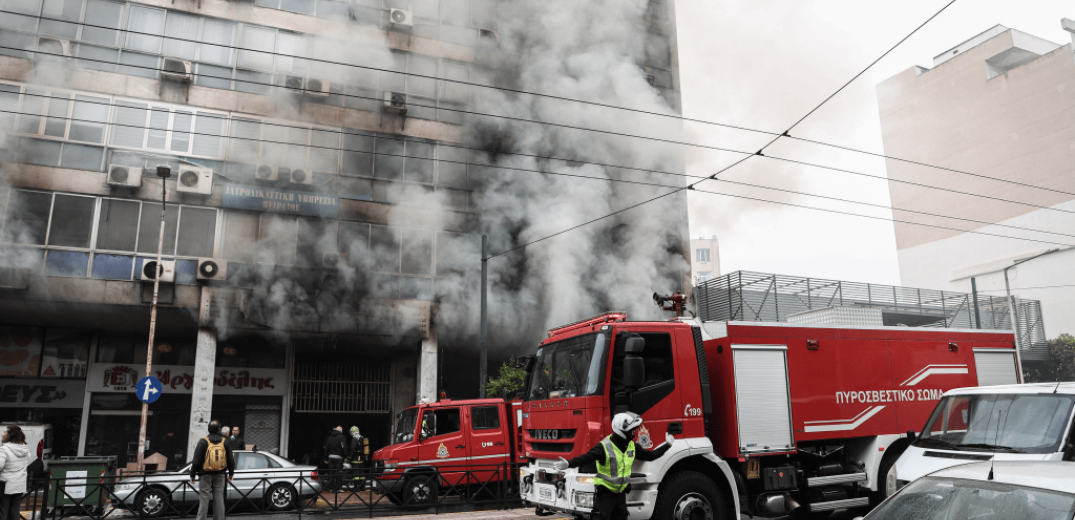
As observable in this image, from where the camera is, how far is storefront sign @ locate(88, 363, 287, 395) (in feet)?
62.8

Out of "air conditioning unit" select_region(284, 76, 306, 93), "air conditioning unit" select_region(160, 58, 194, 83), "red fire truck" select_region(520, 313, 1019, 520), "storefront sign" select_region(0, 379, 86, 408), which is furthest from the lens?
"air conditioning unit" select_region(284, 76, 306, 93)

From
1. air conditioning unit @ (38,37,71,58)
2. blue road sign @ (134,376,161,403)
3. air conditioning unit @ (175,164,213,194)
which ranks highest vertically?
air conditioning unit @ (38,37,71,58)

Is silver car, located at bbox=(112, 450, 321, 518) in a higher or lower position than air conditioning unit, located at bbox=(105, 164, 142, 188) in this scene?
lower

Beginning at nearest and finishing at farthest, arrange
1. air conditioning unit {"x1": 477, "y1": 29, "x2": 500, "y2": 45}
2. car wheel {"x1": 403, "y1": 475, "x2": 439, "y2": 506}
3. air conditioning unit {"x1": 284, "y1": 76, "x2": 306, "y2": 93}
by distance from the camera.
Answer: car wheel {"x1": 403, "y1": 475, "x2": 439, "y2": 506} → air conditioning unit {"x1": 284, "y1": 76, "x2": 306, "y2": 93} → air conditioning unit {"x1": 477, "y1": 29, "x2": 500, "y2": 45}

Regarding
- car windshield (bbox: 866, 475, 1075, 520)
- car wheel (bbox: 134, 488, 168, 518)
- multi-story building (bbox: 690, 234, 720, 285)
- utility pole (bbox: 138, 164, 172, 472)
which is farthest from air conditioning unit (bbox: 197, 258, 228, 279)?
multi-story building (bbox: 690, 234, 720, 285)

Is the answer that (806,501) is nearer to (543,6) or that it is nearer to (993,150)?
(543,6)

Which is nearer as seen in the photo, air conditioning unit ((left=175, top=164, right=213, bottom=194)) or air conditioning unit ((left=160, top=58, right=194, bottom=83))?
air conditioning unit ((left=175, top=164, right=213, bottom=194))

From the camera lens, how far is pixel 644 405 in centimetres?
750

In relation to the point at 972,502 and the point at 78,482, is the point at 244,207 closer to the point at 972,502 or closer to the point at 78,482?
the point at 78,482

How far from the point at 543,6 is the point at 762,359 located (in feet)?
57.9

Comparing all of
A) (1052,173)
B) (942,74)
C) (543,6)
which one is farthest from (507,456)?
(942,74)

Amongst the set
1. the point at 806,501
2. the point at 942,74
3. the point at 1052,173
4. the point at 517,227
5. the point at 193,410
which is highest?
the point at 942,74

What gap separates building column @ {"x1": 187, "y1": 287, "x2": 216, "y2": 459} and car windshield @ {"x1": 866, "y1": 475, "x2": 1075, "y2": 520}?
17.5 metres

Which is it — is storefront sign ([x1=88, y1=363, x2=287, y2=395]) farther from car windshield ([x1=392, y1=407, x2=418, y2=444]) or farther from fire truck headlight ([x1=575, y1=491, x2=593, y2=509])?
fire truck headlight ([x1=575, y1=491, x2=593, y2=509])
